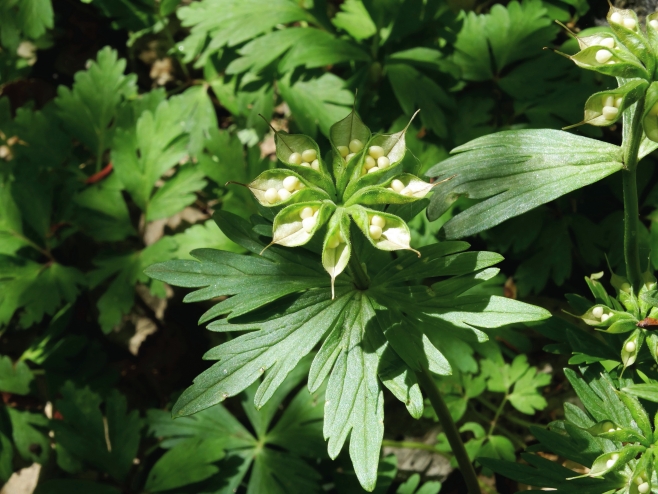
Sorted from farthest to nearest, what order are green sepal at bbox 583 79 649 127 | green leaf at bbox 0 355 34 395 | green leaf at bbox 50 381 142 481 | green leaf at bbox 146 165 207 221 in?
green leaf at bbox 146 165 207 221
green leaf at bbox 0 355 34 395
green leaf at bbox 50 381 142 481
green sepal at bbox 583 79 649 127

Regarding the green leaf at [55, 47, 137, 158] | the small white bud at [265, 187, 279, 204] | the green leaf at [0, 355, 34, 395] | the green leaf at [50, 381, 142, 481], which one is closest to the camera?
the small white bud at [265, 187, 279, 204]

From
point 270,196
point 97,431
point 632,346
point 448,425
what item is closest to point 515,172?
point 632,346

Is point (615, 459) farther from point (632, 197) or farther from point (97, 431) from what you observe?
point (97, 431)

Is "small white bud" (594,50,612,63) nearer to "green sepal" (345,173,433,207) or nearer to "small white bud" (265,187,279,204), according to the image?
"green sepal" (345,173,433,207)

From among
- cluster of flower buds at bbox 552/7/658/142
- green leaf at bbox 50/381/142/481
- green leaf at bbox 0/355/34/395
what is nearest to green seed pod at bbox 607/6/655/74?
cluster of flower buds at bbox 552/7/658/142

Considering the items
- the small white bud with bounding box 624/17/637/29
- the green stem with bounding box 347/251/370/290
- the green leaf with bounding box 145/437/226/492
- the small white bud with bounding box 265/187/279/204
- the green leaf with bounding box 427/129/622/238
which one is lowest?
the green leaf with bounding box 145/437/226/492

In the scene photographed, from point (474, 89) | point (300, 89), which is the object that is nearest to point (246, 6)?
point (300, 89)

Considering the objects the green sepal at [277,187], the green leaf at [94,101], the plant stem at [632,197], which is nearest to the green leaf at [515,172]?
the plant stem at [632,197]

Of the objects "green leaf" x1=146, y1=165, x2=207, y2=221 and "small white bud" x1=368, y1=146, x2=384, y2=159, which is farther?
"green leaf" x1=146, y1=165, x2=207, y2=221
